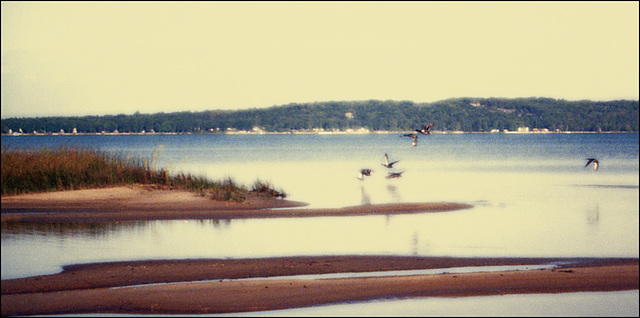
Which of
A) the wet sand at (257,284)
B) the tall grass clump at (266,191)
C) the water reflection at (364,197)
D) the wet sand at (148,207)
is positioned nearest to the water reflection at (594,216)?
the wet sand at (148,207)

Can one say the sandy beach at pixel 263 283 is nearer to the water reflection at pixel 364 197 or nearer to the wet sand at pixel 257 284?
the wet sand at pixel 257 284

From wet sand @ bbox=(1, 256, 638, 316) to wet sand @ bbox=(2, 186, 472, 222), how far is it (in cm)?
755

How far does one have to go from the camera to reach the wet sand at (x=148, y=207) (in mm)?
19844

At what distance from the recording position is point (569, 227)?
63.6 feet

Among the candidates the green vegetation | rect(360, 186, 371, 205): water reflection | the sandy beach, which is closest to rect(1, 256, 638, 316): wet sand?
the sandy beach

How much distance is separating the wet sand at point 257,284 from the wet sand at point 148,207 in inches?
297

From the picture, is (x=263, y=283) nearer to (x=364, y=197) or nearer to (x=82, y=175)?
(x=82, y=175)

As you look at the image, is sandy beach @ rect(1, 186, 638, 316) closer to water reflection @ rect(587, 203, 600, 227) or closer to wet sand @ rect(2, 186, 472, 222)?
water reflection @ rect(587, 203, 600, 227)

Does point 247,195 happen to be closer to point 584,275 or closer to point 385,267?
point 385,267

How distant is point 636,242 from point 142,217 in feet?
41.8

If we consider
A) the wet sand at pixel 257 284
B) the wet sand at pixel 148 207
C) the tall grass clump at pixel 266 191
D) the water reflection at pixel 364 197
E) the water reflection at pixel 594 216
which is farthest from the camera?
the tall grass clump at pixel 266 191

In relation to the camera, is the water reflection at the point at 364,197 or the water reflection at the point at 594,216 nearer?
the water reflection at the point at 594,216

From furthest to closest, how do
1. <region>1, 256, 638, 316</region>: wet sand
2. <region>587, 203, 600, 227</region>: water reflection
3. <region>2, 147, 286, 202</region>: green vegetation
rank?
<region>2, 147, 286, 202</region>: green vegetation < <region>587, 203, 600, 227</region>: water reflection < <region>1, 256, 638, 316</region>: wet sand

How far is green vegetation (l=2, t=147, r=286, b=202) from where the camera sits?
72.9 feet
